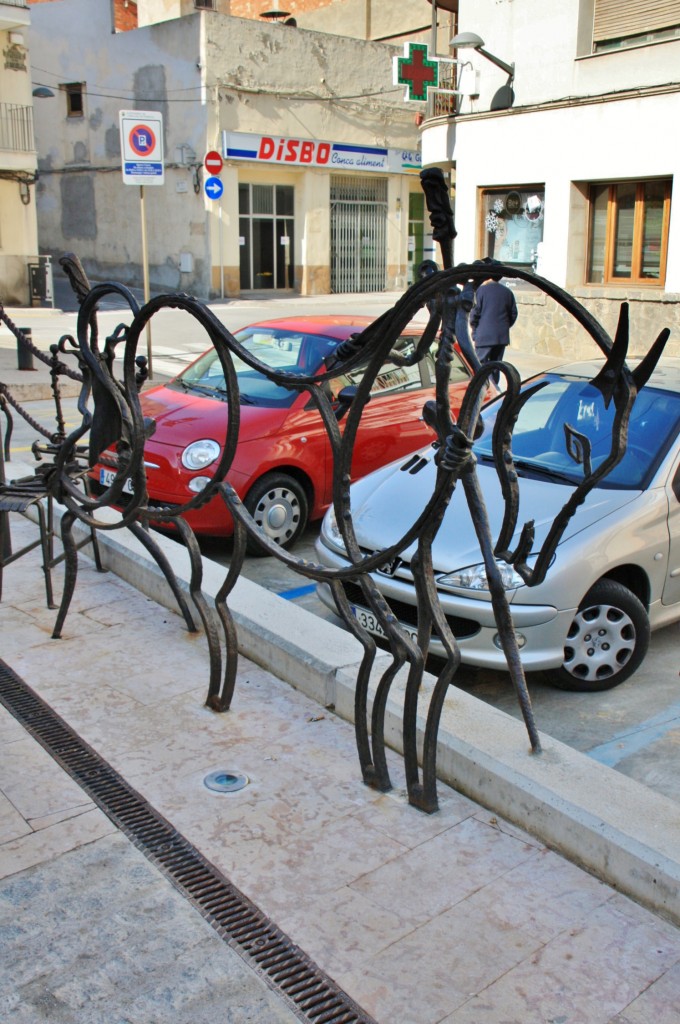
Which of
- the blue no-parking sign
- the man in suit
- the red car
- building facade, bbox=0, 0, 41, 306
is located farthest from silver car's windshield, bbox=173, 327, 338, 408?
building facade, bbox=0, 0, 41, 306

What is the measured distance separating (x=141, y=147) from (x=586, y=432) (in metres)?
9.31

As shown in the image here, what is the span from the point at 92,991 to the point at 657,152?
14765mm

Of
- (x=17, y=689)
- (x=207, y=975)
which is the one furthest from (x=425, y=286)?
(x=17, y=689)

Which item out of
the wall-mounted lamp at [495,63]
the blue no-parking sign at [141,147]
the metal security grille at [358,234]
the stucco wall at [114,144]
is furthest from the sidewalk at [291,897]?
the metal security grille at [358,234]

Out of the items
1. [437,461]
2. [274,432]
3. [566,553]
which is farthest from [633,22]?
[437,461]

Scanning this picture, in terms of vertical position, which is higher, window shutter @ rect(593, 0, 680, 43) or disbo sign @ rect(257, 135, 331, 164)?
window shutter @ rect(593, 0, 680, 43)

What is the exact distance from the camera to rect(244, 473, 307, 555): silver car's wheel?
6812 mm

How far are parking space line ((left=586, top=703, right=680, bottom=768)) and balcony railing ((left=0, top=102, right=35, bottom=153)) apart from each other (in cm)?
2457

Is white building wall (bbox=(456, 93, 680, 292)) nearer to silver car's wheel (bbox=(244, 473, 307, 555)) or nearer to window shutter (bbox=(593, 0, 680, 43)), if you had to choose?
window shutter (bbox=(593, 0, 680, 43))

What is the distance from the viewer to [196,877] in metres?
3.11

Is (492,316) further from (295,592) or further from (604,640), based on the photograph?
(604,640)

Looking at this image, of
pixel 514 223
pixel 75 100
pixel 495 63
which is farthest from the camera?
pixel 75 100

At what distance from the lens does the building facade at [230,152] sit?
89.1 feet

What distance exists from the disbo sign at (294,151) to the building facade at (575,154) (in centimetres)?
1086
